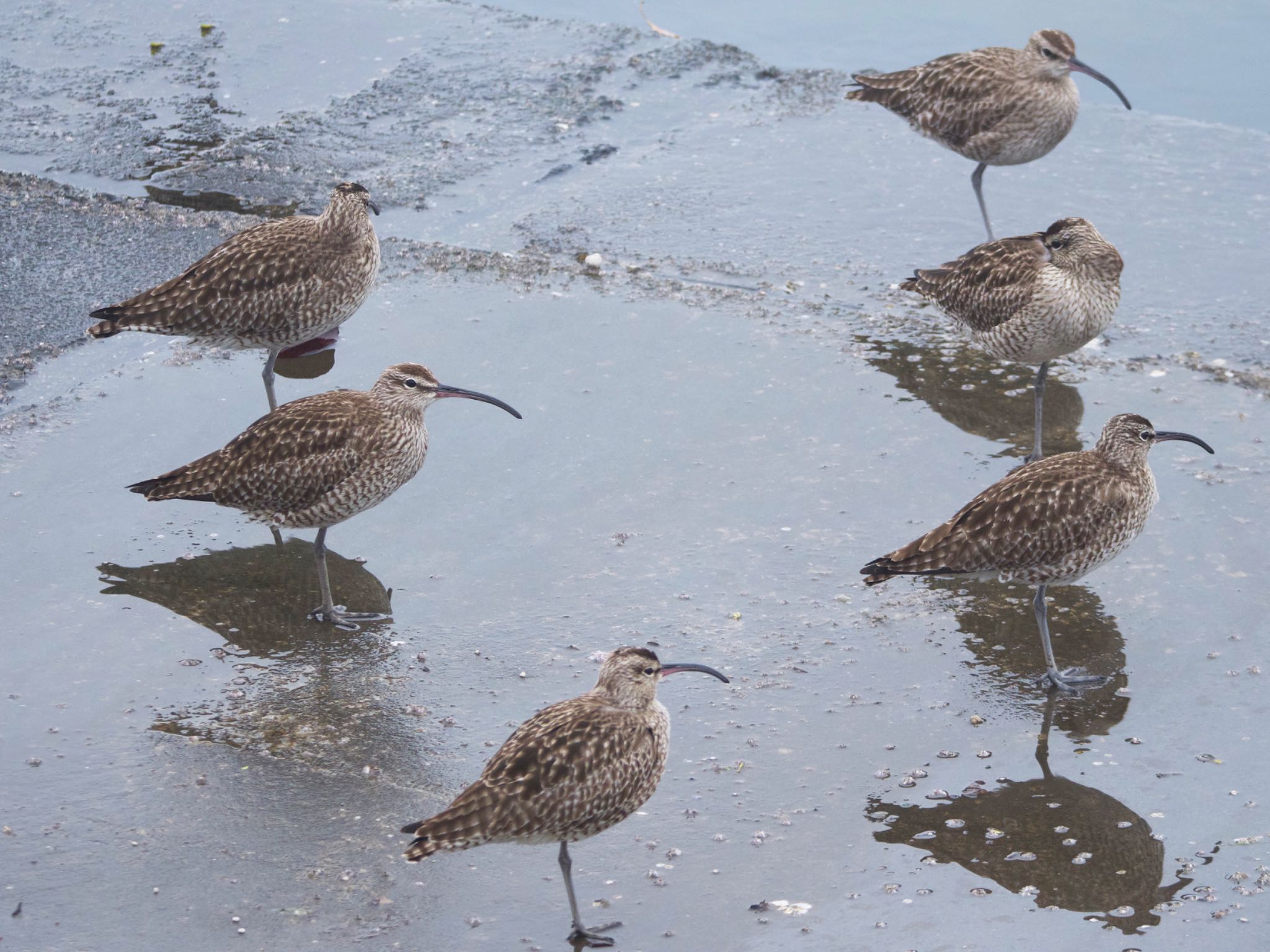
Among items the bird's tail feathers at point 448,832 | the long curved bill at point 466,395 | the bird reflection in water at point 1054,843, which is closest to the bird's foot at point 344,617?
the long curved bill at point 466,395

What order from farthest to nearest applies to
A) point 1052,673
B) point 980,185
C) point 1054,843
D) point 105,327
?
point 980,185 → point 105,327 → point 1052,673 → point 1054,843

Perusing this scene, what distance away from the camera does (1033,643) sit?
6.85 m

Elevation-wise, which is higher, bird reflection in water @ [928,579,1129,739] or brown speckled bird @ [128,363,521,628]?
brown speckled bird @ [128,363,521,628]

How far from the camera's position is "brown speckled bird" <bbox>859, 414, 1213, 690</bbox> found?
6.59 m

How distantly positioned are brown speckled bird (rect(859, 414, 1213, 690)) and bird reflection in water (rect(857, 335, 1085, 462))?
4.49ft

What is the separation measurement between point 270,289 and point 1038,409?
4.47 m

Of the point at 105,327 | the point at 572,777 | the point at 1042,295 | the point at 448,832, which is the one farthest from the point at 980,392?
the point at 105,327

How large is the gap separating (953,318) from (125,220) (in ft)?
19.0

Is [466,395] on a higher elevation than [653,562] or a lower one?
higher

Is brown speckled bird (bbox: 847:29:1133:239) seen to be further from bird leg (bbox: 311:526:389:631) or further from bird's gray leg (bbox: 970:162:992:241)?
bird leg (bbox: 311:526:389:631)

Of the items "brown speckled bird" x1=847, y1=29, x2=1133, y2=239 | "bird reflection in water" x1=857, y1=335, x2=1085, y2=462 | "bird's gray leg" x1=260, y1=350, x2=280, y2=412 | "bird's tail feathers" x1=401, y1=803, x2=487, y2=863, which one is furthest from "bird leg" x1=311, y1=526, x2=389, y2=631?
"brown speckled bird" x1=847, y1=29, x2=1133, y2=239

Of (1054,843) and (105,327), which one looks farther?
(105,327)

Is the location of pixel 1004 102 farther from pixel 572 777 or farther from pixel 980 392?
pixel 572 777

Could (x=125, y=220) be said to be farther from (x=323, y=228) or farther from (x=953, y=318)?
(x=953, y=318)
